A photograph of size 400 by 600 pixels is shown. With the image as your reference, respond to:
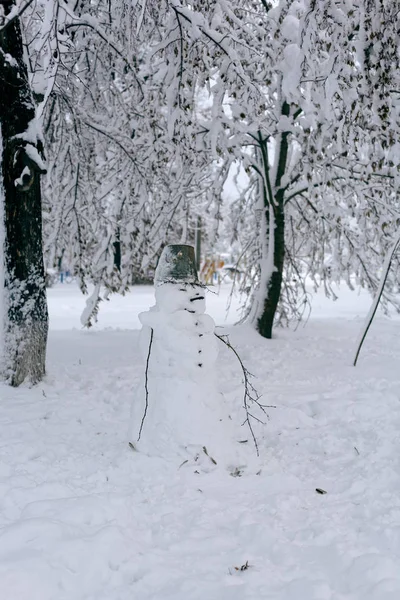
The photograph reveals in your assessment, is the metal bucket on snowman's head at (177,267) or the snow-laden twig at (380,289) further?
the snow-laden twig at (380,289)

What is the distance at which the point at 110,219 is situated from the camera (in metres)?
8.56

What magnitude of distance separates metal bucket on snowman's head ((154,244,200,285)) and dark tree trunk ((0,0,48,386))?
2129 millimetres

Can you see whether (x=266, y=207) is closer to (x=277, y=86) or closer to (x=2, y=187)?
(x=277, y=86)

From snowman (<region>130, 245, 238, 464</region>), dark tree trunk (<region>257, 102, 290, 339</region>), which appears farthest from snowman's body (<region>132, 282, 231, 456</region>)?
dark tree trunk (<region>257, 102, 290, 339</region>)

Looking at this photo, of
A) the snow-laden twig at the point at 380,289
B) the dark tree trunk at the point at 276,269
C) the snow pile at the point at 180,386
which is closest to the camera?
the snow pile at the point at 180,386

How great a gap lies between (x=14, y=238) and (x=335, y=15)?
3.77 meters

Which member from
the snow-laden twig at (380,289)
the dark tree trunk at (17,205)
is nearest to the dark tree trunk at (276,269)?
the snow-laden twig at (380,289)

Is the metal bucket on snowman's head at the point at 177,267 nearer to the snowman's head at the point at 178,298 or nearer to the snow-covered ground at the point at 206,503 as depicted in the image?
the snowman's head at the point at 178,298

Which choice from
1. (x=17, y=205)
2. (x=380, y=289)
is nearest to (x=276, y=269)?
(x=380, y=289)

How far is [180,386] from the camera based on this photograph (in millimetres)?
3697

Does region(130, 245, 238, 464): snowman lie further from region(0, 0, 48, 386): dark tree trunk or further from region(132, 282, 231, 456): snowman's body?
region(0, 0, 48, 386): dark tree trunk

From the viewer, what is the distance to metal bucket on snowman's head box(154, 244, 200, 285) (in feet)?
12.7

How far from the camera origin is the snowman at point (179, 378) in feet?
12.0

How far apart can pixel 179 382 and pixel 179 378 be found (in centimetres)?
3
